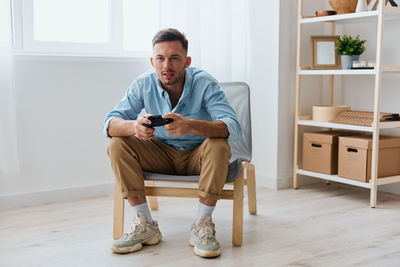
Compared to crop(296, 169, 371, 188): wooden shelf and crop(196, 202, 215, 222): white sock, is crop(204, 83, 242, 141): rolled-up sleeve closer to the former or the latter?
crop(196, 202, 215, 222): white sock

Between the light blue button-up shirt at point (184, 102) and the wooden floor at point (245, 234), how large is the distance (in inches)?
18.0

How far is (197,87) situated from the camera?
2.03 metres

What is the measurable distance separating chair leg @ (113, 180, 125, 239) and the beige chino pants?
0.37ft

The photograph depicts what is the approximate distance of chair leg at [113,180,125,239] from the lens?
2037 millimetres

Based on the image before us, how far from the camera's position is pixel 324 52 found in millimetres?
2982

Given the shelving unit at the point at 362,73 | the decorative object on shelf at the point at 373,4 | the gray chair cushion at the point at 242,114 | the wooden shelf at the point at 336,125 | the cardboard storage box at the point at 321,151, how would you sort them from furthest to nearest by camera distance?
the cardboard storage box at the point at 321,151 → the decorative object on shelf at the point at 373,4 → the wooden shelf at the point at 336,125 → the shelving unit at the point at 362,73 → the gray chair cushion at the point at 242,114

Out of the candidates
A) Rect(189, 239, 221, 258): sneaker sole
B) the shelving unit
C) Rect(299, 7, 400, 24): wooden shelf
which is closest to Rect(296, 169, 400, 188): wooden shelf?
the shelving unit

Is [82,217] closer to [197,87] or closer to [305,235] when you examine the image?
[197,87]

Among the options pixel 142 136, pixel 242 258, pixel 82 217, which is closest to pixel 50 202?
pixel 82 217

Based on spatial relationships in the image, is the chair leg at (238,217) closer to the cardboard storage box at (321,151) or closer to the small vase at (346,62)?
the cardboard storage box at (321,151)

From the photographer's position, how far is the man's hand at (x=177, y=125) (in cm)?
182

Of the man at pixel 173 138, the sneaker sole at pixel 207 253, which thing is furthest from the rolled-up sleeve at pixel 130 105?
the sneaker sole at pixel 207 253

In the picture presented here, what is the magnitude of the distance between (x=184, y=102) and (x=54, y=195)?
112 centimetres

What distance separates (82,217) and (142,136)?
79 centimetres
